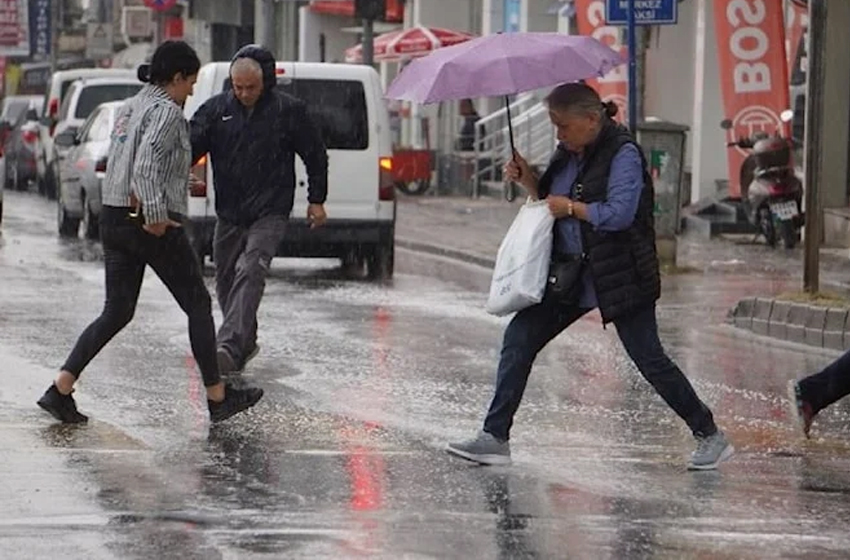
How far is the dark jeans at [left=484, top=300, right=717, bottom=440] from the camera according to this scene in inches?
394

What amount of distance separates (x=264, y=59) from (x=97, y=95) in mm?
20508

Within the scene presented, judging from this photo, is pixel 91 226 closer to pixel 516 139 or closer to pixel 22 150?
pixel 516 139

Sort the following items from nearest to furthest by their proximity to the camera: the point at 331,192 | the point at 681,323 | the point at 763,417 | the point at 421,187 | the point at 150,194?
the point at 150,194, the point at 763,417, the point at 681,323, the point at 331,192, the point at 421,187

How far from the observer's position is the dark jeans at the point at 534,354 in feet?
32.8

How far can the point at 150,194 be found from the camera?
10789mm

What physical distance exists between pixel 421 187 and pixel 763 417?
2640cm

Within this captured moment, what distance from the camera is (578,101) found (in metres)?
9.83

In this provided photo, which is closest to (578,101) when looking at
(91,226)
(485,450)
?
(485,450)

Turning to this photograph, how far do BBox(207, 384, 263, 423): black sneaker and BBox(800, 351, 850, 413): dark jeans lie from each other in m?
2.49

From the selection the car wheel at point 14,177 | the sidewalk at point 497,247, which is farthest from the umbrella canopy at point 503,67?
the car wheel at point 14,177

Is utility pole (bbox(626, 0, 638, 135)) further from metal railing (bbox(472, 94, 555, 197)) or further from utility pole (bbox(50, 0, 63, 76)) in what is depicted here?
utility pole (bbox(50, 0, 63, 76))

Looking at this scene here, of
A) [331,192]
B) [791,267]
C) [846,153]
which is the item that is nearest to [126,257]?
[331,192]

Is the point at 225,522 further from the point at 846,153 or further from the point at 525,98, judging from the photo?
the point at 525,98

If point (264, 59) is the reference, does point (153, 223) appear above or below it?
below
